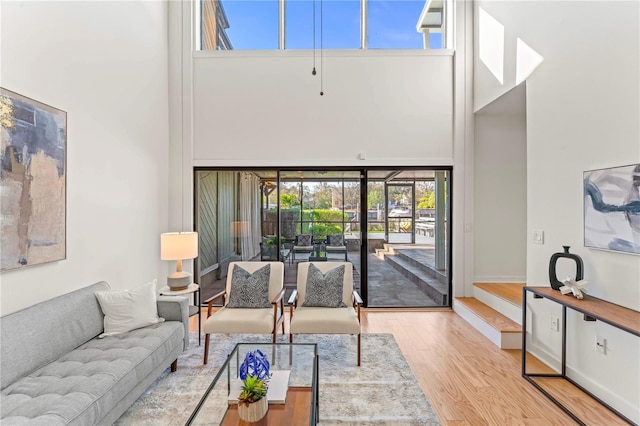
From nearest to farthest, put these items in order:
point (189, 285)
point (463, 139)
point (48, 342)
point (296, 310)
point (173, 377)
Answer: point (48, 342)
point (173, 377)
point (296, 310)
point (189, 285)
point (463, 139)

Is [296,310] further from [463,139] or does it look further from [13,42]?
[463,139]

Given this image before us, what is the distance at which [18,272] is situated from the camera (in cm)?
232

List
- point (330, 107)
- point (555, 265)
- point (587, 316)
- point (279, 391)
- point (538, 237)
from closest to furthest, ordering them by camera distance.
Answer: point (279, 391) → point (587, 316) → point (555, 265) → point (538, 237) → point (330, 107)

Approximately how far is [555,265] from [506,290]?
156 centimetres

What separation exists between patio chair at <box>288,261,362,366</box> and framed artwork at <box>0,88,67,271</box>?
2152mm

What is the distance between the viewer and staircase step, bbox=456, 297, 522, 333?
344 cm

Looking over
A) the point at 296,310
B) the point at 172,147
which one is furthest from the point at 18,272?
the point at 172,147

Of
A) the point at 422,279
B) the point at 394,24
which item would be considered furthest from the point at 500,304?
the point at 394,24

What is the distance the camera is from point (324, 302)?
334cm

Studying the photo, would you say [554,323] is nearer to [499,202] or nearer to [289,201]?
[499,202]

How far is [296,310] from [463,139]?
349cm

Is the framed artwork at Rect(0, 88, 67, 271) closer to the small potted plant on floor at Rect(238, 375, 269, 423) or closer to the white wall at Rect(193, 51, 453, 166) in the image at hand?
the small potted plant on floor at Rect(238, 375, 269, 423)

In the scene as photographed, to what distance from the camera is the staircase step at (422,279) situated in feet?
15.8

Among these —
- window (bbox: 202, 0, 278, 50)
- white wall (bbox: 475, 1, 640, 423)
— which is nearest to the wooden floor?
white wall (bbox: 475, 1, 640, 423)
